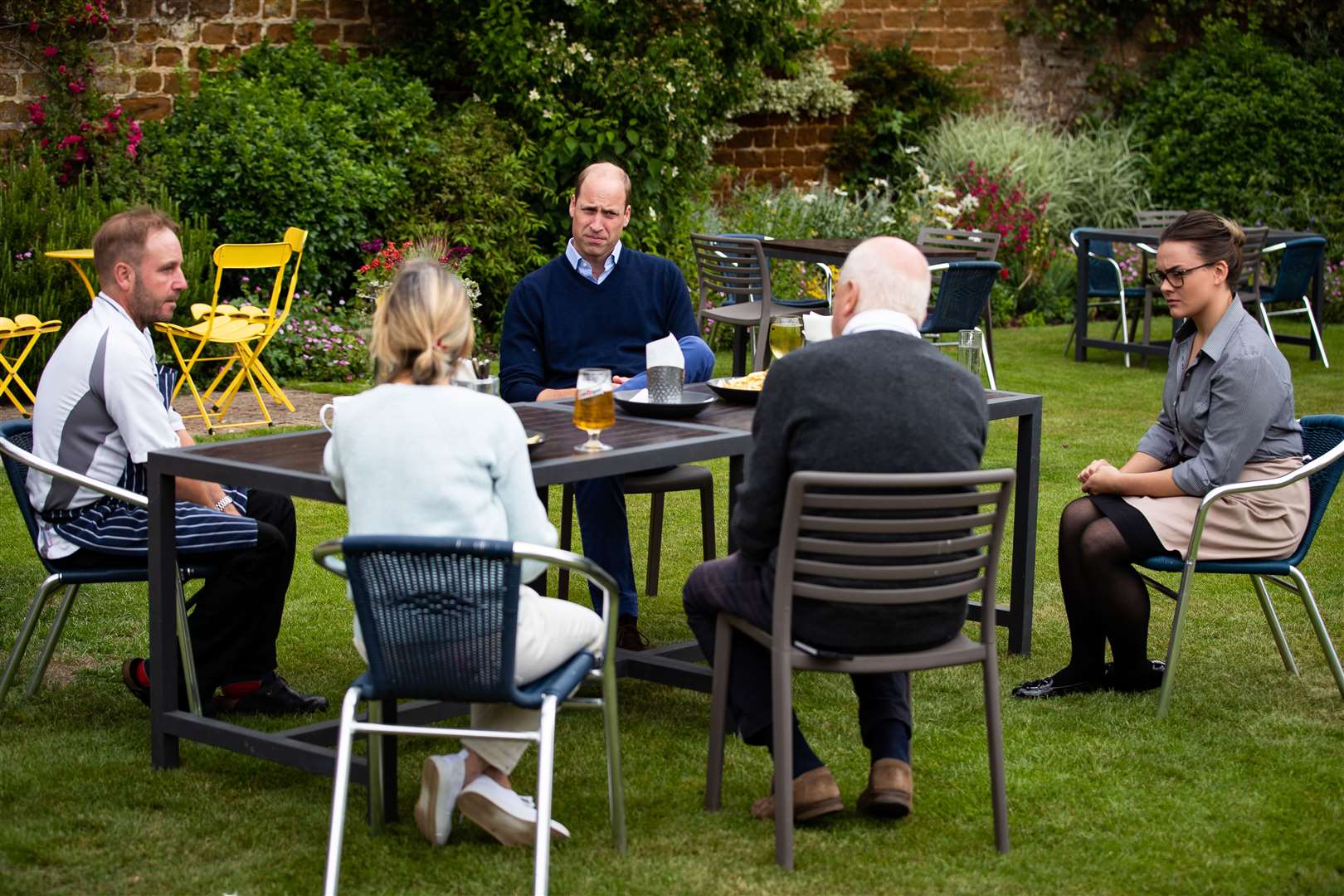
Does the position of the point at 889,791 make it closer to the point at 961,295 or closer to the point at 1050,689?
the point at 1050,689

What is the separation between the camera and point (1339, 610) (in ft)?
17.4

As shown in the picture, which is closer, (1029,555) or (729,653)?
(729,653)

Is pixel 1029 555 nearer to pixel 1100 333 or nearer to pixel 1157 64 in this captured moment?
pixel 1100 333

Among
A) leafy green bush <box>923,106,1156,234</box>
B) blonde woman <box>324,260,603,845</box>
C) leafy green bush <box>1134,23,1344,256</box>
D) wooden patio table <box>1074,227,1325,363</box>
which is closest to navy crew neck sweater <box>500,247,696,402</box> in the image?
blonde woman <box>324,260,603,845</box>

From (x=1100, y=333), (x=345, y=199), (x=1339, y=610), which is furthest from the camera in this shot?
(x=1100, y=333)

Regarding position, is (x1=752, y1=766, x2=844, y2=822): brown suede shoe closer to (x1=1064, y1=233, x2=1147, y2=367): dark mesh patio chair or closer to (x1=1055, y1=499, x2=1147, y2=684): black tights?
(x1=1055, y1=499, x2=1147, y2=684): black tights

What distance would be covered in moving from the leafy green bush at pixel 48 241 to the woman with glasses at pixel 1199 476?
20.1 ft

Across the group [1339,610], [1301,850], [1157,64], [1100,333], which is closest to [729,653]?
[1301,850]

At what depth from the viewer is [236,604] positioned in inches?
166

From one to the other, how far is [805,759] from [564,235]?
28.5 ft

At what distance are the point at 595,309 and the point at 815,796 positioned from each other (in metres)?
2.20

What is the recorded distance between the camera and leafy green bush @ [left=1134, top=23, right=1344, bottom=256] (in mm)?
14820

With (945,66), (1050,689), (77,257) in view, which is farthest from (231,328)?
(945,66)

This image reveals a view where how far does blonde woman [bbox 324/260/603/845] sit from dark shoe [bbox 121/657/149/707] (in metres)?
1.28
